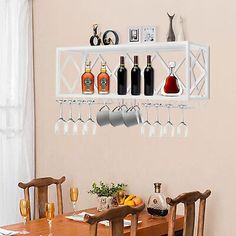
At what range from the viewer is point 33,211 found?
5199mm

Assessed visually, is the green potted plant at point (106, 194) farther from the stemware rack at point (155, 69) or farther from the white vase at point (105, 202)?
the stemware rack at point (155, 69)

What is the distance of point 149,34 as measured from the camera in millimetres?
4461

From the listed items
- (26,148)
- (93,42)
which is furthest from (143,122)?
(26,148)

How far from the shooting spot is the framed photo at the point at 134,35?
452 cm

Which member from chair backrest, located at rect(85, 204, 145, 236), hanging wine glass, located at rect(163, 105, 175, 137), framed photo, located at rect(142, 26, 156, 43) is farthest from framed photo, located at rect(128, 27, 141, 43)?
chair backrest, located at rect(85, 204, 145, 236)

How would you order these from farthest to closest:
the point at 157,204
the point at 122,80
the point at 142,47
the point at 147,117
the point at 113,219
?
the point at 147,117, the point at 157,204, the point at 122,80, the point at 142,47, the point at 113,219

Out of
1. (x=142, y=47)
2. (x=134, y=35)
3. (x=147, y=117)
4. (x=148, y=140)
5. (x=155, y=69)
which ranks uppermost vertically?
(x=134, y=35)

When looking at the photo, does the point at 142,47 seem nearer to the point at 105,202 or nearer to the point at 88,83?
the point at 88,83

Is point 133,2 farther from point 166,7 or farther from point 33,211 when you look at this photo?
point 33,211

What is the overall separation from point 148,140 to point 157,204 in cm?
50

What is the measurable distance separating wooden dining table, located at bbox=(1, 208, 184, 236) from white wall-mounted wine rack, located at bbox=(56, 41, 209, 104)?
0.80 meters

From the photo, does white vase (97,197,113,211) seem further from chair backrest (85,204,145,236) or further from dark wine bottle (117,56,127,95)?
chair backrest (85,204,145,236)

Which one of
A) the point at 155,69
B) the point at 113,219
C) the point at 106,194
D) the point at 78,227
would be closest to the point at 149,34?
the point at 155,69

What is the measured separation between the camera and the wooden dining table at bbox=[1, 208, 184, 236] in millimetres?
3914
